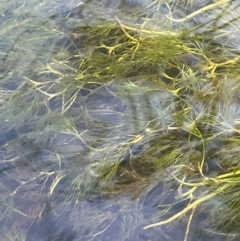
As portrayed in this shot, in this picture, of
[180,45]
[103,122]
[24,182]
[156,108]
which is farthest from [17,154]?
[180,45]

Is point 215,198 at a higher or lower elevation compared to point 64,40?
lower

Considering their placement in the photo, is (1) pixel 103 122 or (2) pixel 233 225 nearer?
(2) pixel 233 225

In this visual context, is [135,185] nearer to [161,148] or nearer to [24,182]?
[161,148]

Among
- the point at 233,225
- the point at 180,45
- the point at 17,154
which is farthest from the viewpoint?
the point at 180,45

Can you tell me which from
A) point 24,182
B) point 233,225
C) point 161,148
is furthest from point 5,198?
point 233,225

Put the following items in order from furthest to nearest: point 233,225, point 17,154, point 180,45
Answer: point 180,45 < point 17,154 < point 233,225

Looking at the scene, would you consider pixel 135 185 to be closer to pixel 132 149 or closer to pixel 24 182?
pixel 132 149
